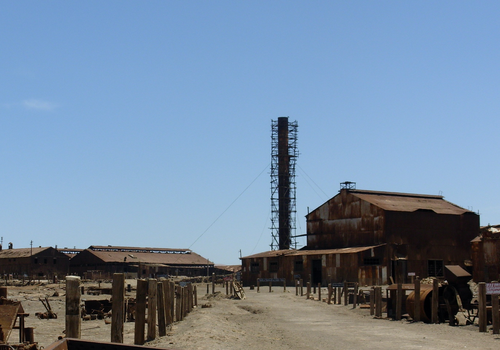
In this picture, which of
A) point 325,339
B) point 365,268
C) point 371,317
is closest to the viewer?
point 325,339

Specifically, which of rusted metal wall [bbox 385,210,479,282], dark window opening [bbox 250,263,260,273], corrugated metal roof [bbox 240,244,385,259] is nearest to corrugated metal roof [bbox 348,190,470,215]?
rusted metal wall [bbox 385,210,479,282]

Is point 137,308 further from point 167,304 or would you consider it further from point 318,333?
point 318,333

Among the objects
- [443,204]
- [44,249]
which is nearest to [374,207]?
[443,204]

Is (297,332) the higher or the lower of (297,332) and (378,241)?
the lower

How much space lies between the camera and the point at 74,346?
34.3 feet

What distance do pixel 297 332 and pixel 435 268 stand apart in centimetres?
3852

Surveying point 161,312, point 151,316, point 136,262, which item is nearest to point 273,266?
point 136,262

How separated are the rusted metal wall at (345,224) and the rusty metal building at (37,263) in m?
44.6

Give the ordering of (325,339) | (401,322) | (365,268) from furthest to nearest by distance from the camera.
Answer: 1. (365,268)
2. (401,322)
3. (325,339)

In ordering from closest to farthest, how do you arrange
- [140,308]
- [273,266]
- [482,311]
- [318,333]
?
1. [140,308]
2. [482,311]
3. [318,333]
4. [273,266]

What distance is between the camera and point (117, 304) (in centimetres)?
1714

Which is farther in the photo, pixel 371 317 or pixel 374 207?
pixel 374 207

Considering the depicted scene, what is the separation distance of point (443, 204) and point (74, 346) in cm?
6094

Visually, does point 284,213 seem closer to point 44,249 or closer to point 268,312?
point 44,249
